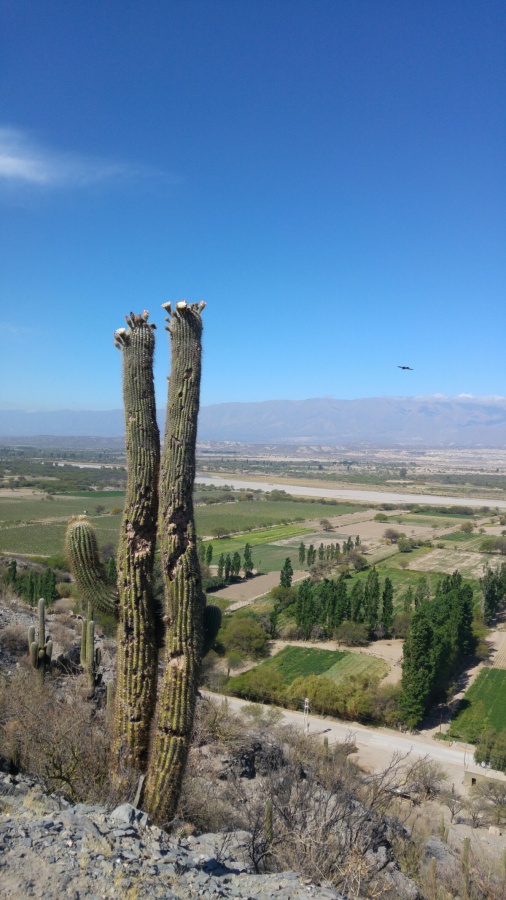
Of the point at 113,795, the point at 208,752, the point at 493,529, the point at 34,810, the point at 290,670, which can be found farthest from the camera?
the point at 493,529

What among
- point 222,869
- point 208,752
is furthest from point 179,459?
point 208,752

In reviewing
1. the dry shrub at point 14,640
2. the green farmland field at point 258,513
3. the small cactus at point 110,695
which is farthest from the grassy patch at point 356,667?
the green farmland field at point 258,513

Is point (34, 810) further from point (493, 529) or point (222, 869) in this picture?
point (493, 529)

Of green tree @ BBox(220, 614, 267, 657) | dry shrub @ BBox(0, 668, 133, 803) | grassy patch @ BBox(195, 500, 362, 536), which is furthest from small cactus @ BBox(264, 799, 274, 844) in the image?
grassy patch @ BBox(195, 500, 362, 536)

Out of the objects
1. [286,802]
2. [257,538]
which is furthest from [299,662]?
[257,538]

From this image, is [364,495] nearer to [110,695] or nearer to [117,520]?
[117,520]

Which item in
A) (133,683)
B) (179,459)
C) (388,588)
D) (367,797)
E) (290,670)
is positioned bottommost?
(290,670)

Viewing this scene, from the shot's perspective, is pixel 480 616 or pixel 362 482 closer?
pixel 480 616

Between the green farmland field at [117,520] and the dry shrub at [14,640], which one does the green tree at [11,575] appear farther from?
the dry shrub at [14,640]
